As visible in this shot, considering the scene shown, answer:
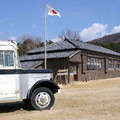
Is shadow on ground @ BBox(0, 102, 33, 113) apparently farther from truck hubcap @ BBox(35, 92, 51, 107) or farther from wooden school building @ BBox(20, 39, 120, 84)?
wooden school building @ BBox(20, 39, 120, 84)

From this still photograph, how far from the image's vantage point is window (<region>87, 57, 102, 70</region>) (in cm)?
3013

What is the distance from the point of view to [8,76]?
334 inches

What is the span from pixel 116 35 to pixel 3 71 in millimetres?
110209

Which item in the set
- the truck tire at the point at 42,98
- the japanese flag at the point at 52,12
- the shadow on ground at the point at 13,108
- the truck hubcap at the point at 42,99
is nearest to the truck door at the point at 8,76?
the truck tire at the point at 42,98

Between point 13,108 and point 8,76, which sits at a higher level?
point 8,76

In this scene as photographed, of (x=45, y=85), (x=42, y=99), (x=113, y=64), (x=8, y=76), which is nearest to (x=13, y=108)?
(x=42, y=99)

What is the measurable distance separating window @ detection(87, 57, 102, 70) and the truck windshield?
21.8m

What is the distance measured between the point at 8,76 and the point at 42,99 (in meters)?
1.61

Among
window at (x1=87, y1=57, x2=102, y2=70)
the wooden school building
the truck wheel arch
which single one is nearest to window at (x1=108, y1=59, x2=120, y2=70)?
the wooden school building

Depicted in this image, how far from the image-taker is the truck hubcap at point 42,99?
30.0ft

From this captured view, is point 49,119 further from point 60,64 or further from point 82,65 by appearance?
point 82,65

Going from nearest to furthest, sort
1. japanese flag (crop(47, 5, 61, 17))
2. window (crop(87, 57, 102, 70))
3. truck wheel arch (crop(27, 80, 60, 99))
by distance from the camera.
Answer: truck wheel arch (crop(27, 80, 60, 99)), japanese flag (crop(47, 5, 61, 17)), window (crop(87, 57, 102, 70))

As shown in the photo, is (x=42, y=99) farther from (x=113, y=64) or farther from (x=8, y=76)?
(x=113, y=64)

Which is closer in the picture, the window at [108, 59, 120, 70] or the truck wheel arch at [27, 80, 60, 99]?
the truck wheel arch at [27, 80, 60, 99]
